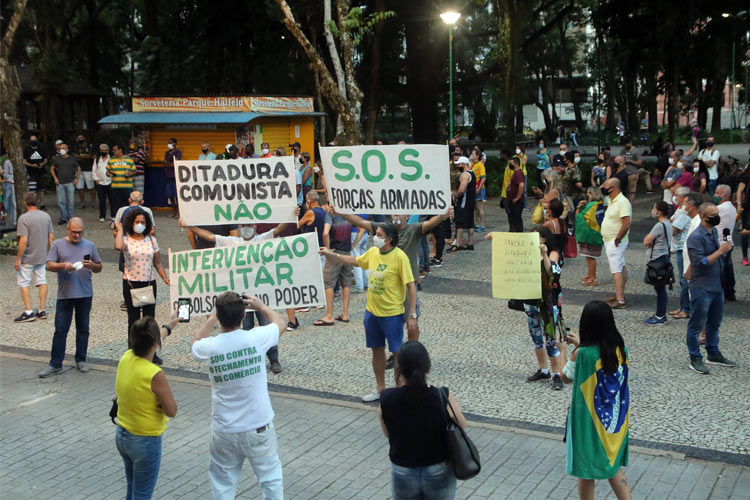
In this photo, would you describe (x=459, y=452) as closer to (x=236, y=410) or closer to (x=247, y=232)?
(x=236, y=410)

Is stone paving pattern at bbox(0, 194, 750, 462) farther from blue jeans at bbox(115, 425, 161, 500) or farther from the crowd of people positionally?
blue jeans at bbox(115, 425, 161, 500)

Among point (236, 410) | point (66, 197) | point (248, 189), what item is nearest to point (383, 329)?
point (248, 189)

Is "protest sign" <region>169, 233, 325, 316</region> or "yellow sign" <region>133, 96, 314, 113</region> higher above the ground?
"yellow sign" <region>133, 96, 314, 113</region>

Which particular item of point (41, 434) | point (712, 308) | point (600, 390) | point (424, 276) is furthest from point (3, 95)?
point (600, 390)

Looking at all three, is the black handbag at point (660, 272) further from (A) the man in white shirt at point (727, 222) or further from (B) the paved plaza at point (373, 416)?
(A) the man in white shirt at point (727, 222)

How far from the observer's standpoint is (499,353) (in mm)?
9734

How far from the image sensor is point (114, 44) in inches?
1658

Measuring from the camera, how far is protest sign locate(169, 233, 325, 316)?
7496 mm

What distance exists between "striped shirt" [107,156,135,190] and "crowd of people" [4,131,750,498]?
13.4ft

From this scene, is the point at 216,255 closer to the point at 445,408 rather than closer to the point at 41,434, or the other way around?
the point at 41,434

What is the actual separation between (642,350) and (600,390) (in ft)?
15.5

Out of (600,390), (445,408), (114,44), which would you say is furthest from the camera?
(114,44)

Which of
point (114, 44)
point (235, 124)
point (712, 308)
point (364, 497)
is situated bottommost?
Result: point (364, 497)

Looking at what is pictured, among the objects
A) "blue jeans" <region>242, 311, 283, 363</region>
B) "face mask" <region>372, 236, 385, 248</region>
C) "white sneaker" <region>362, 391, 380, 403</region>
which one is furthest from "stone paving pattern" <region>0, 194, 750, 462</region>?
"face mask" <region>372, 236, 385, 248</region>
